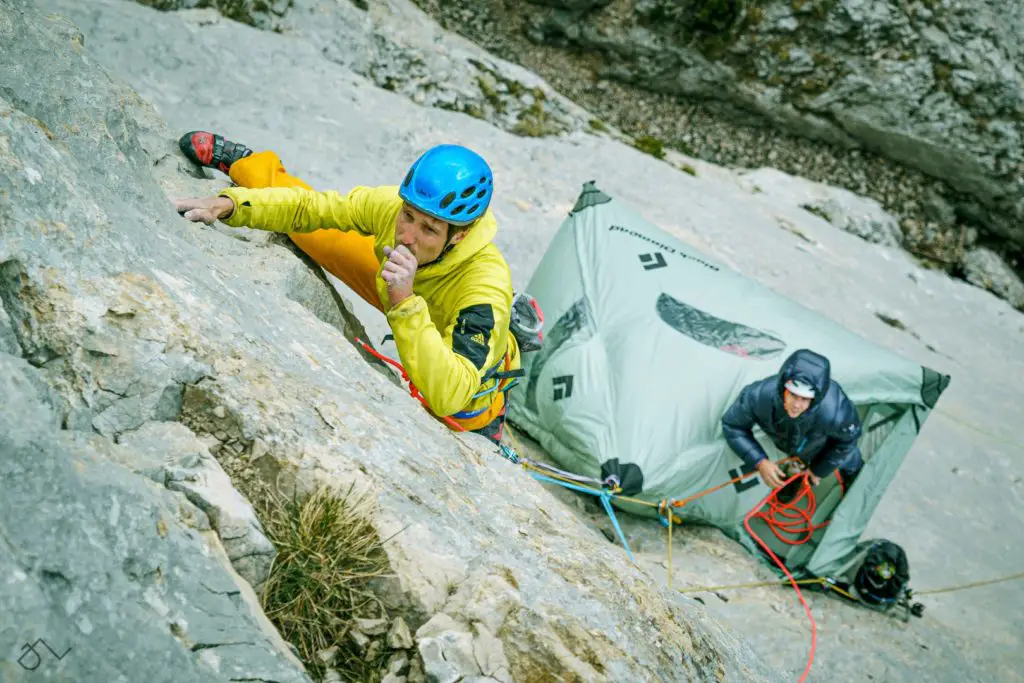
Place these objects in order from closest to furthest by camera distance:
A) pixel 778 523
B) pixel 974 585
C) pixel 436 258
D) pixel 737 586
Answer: pixel 436 258 < pixel 737 586 < pixel 778 523 < pixel 974 585

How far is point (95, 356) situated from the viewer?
7.48ft

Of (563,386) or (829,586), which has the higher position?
(563,386)

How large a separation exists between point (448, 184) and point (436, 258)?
1.35ft

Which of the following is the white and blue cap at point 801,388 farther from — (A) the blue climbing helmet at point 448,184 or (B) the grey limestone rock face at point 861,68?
(B) the grey limestone rock face at point 861,68

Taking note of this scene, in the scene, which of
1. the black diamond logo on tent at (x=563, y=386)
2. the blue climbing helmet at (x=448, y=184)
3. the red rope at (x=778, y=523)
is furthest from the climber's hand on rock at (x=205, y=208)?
→ the red rope at (x=778, y=523)

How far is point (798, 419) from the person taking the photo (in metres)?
5.57

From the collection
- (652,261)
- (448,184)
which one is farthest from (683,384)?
(448,184)

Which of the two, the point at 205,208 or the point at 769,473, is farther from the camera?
the point at 769,473

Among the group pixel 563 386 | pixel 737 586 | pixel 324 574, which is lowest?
pixel 737 586

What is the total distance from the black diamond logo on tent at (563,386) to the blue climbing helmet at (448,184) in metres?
2.79

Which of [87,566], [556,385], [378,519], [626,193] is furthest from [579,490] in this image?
[626,193]

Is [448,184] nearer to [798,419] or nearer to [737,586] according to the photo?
[798,419]

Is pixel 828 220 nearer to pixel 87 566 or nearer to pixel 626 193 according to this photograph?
pixel 626 193

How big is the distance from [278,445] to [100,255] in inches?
34.2
